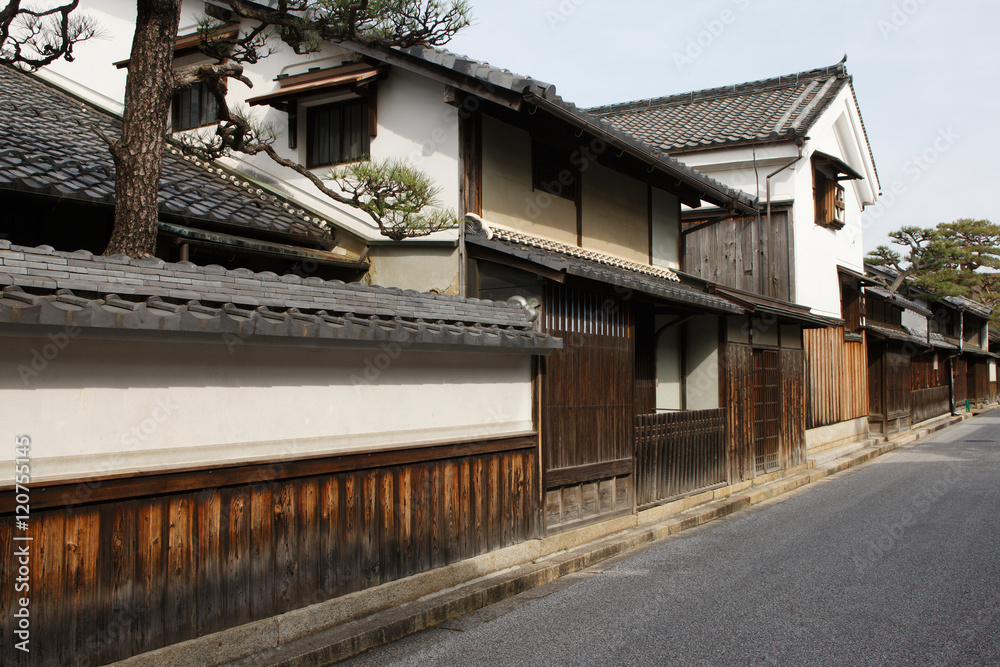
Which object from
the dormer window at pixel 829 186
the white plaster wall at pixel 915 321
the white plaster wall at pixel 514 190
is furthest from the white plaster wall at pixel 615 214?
the white plaster wall at pixel 915 321

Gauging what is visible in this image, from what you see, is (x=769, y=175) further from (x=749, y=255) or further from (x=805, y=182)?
(x=749, y=255)

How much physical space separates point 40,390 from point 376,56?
7646mm

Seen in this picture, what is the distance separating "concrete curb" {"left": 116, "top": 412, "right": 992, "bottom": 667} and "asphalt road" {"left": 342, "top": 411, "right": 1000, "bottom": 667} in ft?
0.54

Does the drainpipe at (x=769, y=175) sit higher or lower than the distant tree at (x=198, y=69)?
higher

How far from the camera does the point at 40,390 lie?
4.71 metres

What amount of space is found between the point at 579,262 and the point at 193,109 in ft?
26.9

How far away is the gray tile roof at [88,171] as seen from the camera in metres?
8.65

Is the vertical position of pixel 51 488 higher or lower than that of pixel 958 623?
higher

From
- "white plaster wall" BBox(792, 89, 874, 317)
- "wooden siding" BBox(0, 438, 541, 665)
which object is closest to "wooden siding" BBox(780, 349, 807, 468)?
"white plaster wall" BBox(792, 89, 874, 317)

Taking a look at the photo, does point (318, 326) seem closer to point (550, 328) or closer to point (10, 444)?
point (10, 444)

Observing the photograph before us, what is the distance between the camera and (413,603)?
702cm

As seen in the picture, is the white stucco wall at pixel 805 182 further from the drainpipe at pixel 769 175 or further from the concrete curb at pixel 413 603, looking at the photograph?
the concrete curb at pixel 413 603

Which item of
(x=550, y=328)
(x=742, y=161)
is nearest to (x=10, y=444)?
(x=550, y=328)

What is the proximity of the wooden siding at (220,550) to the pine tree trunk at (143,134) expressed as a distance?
2.37 meters
